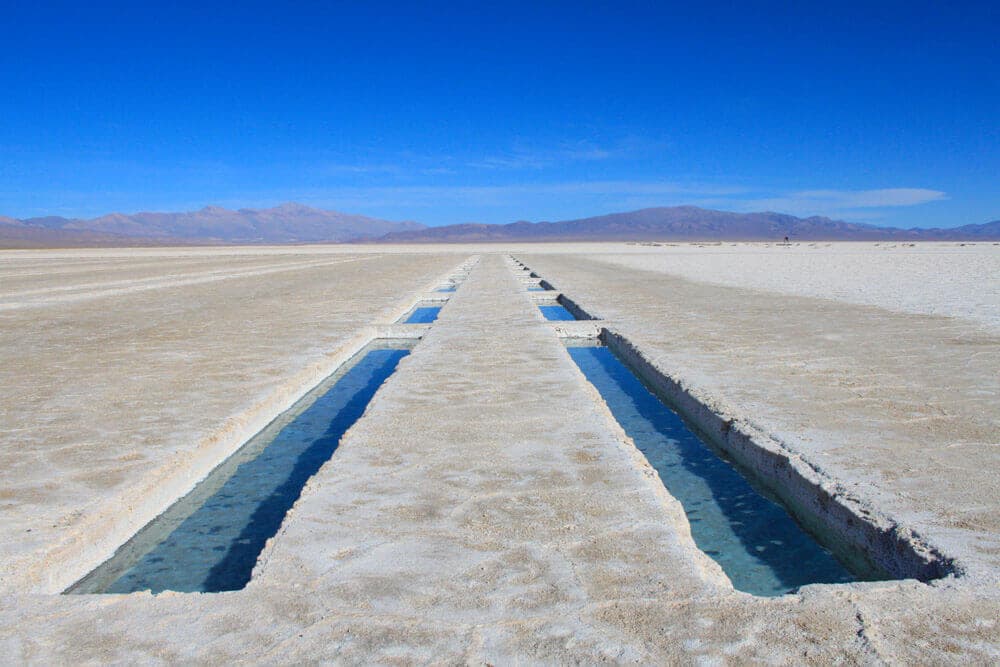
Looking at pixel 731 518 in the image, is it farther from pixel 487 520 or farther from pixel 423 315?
pixel 423 315

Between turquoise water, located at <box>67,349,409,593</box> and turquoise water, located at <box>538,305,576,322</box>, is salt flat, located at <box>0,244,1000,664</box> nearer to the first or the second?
turquoise water, located at <box>67,349,409,593</box>

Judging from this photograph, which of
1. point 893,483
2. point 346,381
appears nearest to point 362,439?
point 893,483

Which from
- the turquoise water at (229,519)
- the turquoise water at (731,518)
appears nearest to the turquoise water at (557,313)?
the turquoise water at (731,518)

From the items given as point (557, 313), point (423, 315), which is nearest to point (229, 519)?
point (423, 315)

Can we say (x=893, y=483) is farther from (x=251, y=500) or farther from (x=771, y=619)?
(x=251, y=500)

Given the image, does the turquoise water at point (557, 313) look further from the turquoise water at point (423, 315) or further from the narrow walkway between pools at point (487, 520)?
the narrow walkway between pools at point (487, 520)

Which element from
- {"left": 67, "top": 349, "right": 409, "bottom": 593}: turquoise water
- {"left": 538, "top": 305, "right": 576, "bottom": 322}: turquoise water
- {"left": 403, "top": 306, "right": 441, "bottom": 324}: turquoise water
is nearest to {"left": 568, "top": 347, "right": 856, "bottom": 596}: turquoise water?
{"left": 67, "top": 349, "right": 409, "bottom": 593}: turquoise water
